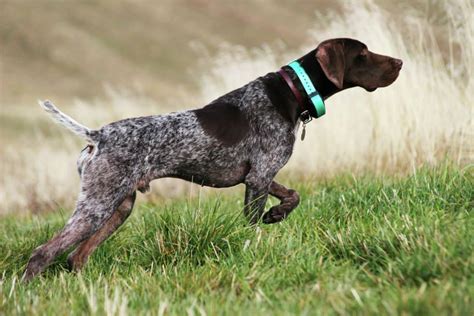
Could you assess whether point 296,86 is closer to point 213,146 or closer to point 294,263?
point 213,146

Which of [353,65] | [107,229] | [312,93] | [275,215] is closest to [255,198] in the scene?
[275,215]

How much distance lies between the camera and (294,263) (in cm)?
365

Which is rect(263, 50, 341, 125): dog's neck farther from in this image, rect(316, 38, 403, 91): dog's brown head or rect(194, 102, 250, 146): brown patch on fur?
rect(194, 102, 250, 146): brown patch on fur

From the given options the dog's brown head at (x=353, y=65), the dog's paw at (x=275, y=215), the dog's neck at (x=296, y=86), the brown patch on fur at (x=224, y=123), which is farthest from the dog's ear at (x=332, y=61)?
the dog's paw at (x=275, y=215)

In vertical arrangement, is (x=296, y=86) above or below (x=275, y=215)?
above

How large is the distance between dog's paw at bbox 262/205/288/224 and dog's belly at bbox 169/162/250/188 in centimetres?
32

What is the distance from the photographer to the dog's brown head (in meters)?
4.52

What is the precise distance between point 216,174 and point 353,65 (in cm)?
128

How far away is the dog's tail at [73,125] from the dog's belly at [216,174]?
2.07ft

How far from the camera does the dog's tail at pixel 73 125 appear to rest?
426 cm

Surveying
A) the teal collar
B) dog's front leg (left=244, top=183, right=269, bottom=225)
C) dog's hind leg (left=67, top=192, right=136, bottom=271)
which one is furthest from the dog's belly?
the teal collar

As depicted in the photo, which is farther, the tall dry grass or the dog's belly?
the tall dry grass

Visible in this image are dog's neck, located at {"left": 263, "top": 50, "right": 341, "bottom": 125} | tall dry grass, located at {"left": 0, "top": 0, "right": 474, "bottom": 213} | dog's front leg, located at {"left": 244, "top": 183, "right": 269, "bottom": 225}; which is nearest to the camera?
dog's front leg, located at {"left": 244, "top": 183, "right": 269, "bottom": 225}

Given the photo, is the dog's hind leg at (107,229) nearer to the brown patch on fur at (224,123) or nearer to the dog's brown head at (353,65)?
the brown patch on fur at (224,123)
